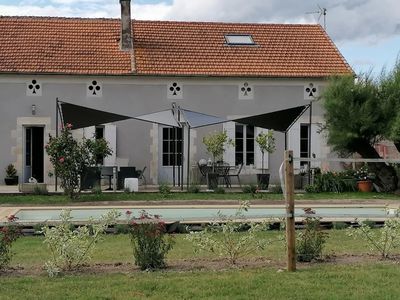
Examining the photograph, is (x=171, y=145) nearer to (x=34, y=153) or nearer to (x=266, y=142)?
(x=266, y=142)

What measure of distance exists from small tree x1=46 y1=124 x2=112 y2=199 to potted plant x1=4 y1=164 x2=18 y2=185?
421 centimetres

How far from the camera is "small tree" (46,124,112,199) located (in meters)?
15.4

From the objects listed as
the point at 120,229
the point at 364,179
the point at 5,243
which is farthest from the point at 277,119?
the point at 5,243

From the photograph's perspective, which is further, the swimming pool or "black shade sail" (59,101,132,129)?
"black shade sail" (59,101,132,129)

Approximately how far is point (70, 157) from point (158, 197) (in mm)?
2351

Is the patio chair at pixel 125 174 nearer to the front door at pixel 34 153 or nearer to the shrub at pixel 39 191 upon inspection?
the shrub at pixel 39 191

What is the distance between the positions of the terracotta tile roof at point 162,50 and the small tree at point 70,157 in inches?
177

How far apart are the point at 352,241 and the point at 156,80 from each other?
38.3ft

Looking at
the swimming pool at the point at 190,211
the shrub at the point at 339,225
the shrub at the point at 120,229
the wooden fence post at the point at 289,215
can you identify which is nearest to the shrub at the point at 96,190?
the swimming pool at the point at 190,211

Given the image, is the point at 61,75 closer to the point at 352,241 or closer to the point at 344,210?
the point at 344,210

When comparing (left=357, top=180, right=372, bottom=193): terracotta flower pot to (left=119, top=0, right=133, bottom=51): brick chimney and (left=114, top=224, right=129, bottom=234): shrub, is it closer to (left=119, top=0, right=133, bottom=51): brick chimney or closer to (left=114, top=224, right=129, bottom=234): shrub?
(left=119, top=0, right=133, bottom=51): brick chimney

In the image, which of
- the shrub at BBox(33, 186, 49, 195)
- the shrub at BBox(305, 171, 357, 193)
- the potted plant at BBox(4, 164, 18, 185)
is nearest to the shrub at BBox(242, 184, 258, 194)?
the shrub at BBox(305, 171, 357, 193)

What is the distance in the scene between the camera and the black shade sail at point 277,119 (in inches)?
687

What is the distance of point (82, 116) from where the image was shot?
17172 millimetres
